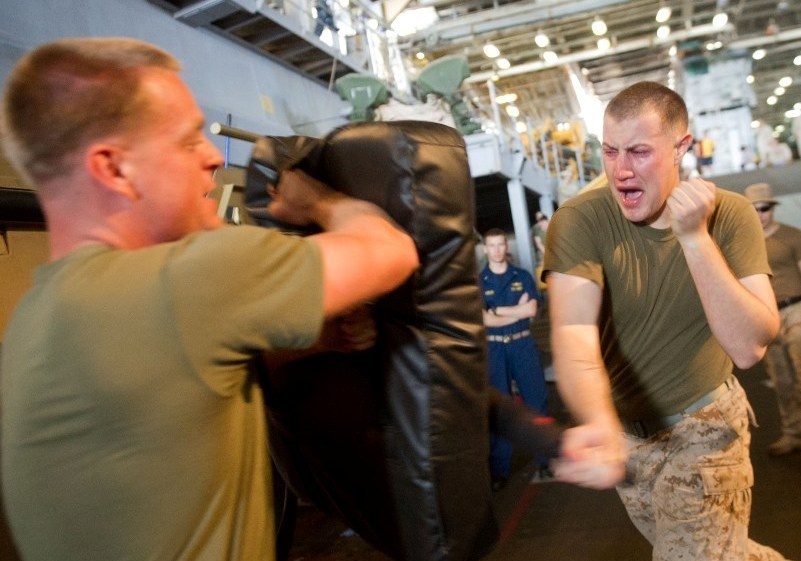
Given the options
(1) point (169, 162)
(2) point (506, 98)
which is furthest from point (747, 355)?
(2) point (506, 98)

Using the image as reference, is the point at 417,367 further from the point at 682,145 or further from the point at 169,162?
the point at 682,145

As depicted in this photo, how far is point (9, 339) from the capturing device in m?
1.13

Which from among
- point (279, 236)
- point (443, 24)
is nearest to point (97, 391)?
point (279, 236)

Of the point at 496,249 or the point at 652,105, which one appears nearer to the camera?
the point at 652,105

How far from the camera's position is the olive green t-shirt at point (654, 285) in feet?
6.86

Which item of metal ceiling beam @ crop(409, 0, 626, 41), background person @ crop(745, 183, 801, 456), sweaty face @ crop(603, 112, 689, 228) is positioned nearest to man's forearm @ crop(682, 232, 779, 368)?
sweaty face @ crop(603, 112, 689, 228)

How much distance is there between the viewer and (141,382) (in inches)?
40.1

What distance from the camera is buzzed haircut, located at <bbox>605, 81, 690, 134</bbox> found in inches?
83.0

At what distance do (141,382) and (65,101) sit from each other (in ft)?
1.62

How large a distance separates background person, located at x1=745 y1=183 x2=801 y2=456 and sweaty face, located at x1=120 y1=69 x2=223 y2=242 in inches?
196

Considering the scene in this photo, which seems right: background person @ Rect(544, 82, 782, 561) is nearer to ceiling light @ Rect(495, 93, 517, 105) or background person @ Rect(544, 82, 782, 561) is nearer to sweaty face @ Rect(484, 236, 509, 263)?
sweaty face @ Rect(484, 236, 509, 263)

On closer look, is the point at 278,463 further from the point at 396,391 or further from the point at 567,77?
the point at 567,77

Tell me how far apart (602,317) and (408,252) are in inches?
49.0

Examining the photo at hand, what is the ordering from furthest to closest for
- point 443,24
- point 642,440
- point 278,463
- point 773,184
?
1. point 443,24
2. point 773,184
3. point 642,440
4. point 278,463
